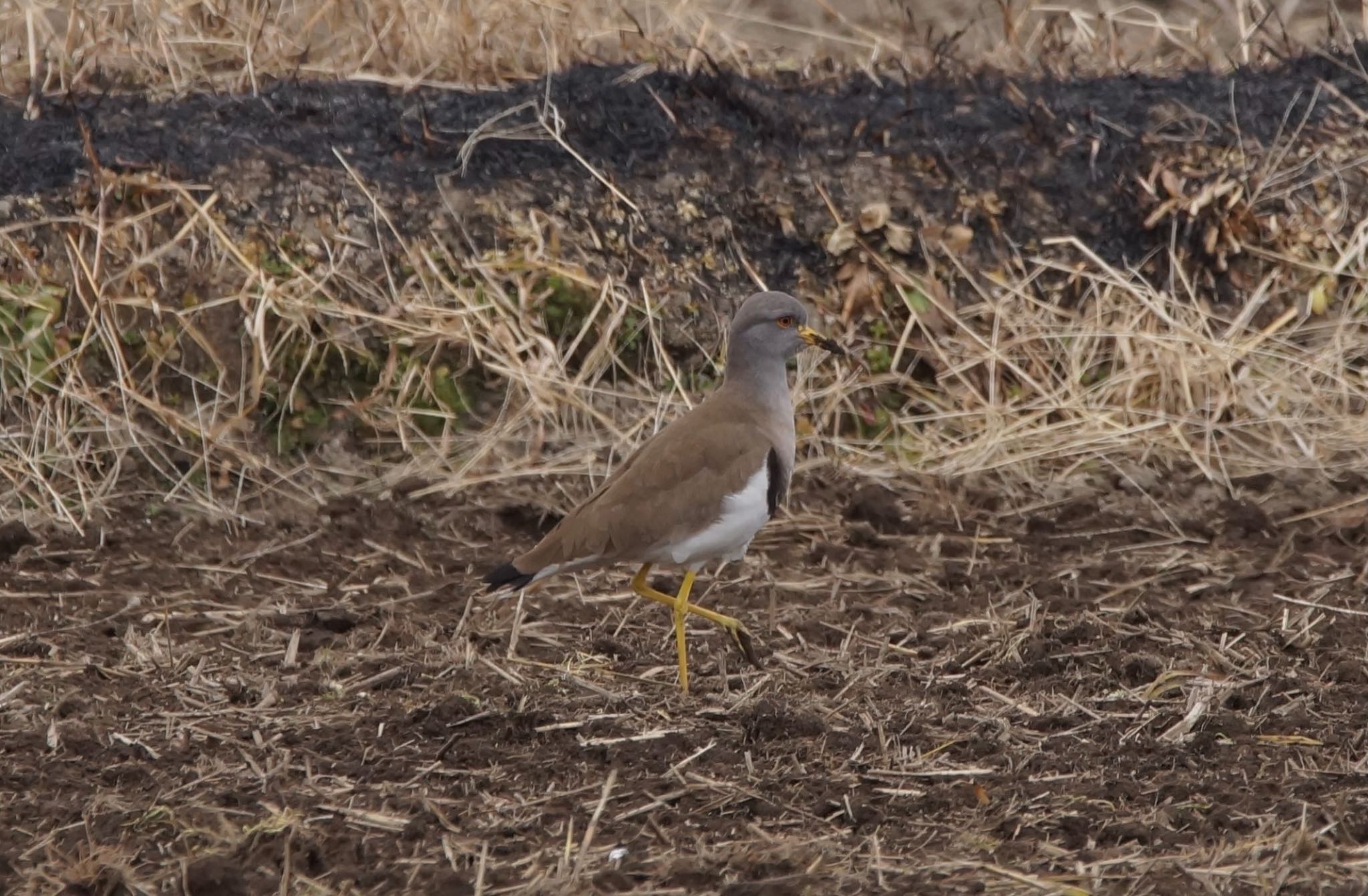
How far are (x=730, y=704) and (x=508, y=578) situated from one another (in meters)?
0.68

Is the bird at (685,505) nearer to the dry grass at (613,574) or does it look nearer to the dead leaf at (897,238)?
the dry grass at (613,574)

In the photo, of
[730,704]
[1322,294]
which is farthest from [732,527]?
[1322,294]

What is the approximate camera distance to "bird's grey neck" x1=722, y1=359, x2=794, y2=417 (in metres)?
5.05

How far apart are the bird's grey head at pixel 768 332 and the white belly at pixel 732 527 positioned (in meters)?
0.45

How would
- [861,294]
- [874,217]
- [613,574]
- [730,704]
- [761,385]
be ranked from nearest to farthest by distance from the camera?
[730,704] < [761,385] < [613,574] < [861,294] < [874,217]

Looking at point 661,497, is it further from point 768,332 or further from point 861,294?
point 861,294

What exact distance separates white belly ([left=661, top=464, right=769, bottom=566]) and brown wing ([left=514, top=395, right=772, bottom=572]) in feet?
0.06

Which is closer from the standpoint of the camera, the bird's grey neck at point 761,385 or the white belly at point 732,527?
the white belly at point 732,527

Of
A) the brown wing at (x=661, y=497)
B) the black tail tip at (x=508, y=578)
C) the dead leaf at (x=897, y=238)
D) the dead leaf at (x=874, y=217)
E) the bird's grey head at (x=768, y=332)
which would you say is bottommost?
the dead leaf at (x=897, y=238)

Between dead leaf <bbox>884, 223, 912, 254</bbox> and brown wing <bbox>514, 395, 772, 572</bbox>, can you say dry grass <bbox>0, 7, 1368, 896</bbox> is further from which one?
brown wing <bbox>514, 395, 772, 572</bbox>

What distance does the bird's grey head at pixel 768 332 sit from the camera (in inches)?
200

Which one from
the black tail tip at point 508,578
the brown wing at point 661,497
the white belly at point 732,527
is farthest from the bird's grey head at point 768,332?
the black tail tip at point 508,578

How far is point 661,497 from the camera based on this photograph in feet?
15.4

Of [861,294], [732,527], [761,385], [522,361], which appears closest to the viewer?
[732,527]
